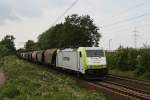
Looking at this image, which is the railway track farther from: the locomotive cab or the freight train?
the freight train

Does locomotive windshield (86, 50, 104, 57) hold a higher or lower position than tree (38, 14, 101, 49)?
lower

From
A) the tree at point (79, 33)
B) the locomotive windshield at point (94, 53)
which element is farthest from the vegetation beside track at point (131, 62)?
the tree at point (79, 33)

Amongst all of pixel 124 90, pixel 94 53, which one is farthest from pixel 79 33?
pixel 124 90

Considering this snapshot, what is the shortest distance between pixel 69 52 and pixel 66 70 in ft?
9.93

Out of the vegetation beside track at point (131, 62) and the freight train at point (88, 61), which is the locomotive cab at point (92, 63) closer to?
the freight train at point (88, 61)

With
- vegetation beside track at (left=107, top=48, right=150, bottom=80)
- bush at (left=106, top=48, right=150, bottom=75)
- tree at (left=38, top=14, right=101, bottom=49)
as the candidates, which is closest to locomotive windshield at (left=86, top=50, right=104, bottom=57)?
vegetation beside track at (left=107, top=48, right=150, bottom=80)

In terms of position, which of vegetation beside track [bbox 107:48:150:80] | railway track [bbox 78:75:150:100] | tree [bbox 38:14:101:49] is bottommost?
railway track [bbox 78:75:150:100]

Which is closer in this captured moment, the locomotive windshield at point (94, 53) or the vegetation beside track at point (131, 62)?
the locomotive windshield at point (94, 53)

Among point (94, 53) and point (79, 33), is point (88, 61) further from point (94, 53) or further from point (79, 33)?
point (79, 33)

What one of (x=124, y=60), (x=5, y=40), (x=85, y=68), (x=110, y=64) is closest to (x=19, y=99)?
(x=85, y=68)

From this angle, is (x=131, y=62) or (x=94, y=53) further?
(x=131, y=62)

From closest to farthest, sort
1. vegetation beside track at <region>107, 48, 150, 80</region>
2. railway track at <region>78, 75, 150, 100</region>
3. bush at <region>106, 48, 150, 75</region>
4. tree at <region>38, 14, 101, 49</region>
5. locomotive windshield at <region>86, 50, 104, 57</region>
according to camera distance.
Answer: railway track at <region>78, 75, 150, 100</region>, locomotive windshield at <region>86, 50, 104, 57</region>, vegetation beside track at <region>107, 48, 150, 80</region>, bush at <region>106, 48, 150, 75</region>, tree at <region>38, 14, 101, 49</region>

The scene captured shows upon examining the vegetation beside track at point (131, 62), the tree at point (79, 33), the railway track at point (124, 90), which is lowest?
the railway track at point (124, 90)

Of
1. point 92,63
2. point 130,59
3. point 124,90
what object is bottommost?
point 124,90
